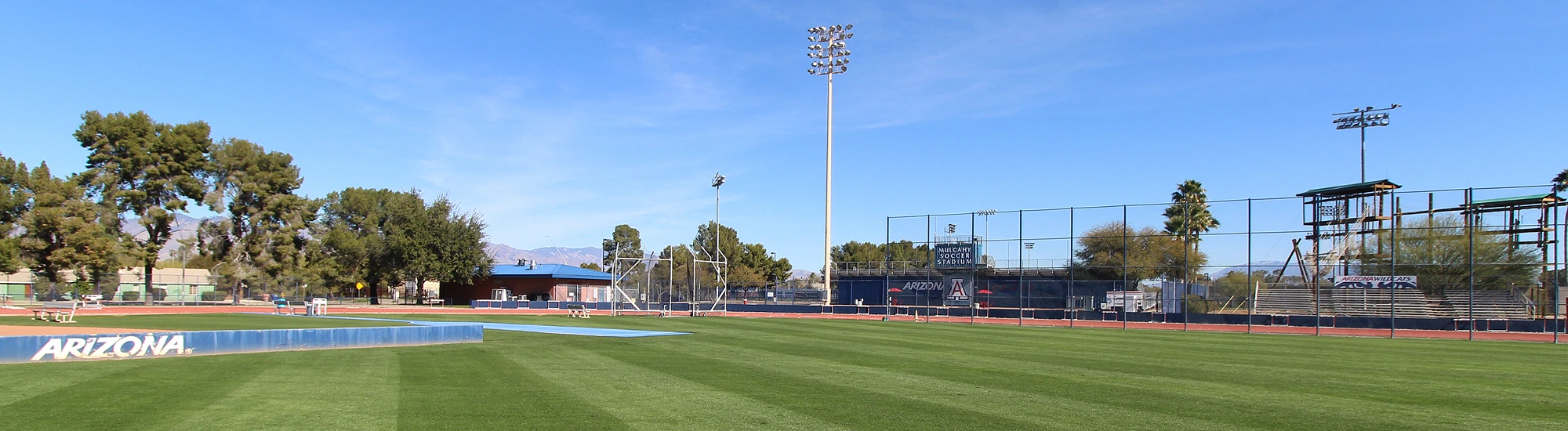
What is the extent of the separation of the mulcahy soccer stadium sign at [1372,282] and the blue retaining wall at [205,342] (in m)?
40.1

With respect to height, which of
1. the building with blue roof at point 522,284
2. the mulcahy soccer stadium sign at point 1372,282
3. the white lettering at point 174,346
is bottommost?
the building with blue roof at point 522,284

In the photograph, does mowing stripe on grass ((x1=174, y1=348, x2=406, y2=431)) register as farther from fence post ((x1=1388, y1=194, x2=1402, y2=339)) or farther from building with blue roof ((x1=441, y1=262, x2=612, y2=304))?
building with blue roof ((x1=441, y1=262, x2=612, y2=304))

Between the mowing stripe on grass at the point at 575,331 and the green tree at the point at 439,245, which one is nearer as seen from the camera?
the mowing stripe on grass at the point at 575,331

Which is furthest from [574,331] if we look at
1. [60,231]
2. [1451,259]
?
[60,231]

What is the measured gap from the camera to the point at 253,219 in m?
74.4

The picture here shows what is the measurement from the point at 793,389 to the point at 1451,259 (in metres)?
47.5

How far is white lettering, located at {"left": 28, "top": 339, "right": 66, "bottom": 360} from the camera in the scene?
1631cm

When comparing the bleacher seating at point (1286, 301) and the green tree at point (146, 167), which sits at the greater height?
the green tree at point (146, 167)

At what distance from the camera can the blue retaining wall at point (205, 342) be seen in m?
16.4

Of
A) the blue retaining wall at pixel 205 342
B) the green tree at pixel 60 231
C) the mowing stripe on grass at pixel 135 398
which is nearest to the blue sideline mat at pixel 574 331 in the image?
the blue retaining wall at pixel 205 342

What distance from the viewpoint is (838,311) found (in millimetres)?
55562

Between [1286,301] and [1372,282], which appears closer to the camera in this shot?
[1372,282]

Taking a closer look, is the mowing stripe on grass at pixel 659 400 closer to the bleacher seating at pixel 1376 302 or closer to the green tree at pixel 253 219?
the bleacher seating at pixel 1376 302

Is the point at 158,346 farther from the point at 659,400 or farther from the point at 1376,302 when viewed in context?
the point at 1376,302
